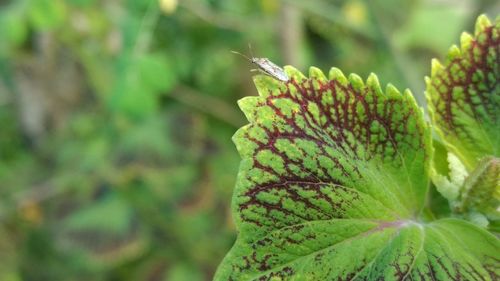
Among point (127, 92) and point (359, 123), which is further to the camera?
point (127, 92)

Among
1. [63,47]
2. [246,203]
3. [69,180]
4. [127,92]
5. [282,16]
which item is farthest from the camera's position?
[63,47]

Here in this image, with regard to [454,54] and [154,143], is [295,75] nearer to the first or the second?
[454,54]

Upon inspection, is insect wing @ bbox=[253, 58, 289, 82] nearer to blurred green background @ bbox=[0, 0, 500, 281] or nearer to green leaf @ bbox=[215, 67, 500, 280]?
green leaf @ bbox=[215, 67, 500, 280]

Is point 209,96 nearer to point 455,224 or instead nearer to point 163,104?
point 163,104

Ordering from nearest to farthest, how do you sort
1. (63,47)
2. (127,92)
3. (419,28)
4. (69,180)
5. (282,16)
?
(127,92) → (282,16) → (69,180) → (63,47) → (419,28)

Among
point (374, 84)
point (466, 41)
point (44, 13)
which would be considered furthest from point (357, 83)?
point (44, 13)

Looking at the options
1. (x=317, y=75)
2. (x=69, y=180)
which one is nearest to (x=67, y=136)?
(x=69, y=180)

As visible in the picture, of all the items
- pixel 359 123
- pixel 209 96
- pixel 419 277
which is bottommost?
pixel 419 277
